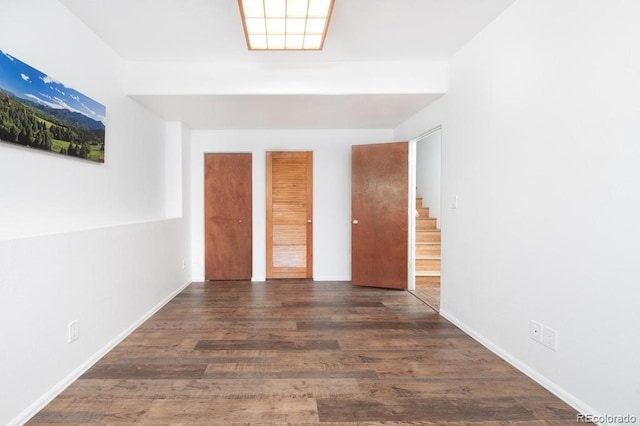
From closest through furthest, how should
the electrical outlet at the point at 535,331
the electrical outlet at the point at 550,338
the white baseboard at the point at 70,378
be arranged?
the white baseboard at the point at 70,378 < the electrical outlet at the point at 550,338 < the electrical outlet at the point at 535,331

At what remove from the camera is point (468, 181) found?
2.78m

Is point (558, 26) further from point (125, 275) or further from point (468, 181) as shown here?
point (125, 275)

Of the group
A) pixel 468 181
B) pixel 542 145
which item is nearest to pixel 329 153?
pixel 468 181

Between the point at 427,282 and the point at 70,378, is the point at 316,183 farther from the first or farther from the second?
the point at 70,378

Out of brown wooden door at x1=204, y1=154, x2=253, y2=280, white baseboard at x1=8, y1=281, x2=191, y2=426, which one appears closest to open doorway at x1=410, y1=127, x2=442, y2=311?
brown wooden door at x1=204, y1=154, x2=253, y2=280

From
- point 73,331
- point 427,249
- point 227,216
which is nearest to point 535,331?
point 427,249

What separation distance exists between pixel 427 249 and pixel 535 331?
112 inches

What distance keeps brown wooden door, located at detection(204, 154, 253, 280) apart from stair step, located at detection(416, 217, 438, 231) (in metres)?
2.92

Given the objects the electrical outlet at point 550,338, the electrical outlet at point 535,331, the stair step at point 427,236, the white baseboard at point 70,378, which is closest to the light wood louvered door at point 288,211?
the stair step at point 427,236

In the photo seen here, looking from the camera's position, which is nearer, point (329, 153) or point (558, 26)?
point (558, 26)

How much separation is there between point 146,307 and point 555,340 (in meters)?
3.39

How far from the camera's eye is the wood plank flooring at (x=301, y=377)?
171 centimetres

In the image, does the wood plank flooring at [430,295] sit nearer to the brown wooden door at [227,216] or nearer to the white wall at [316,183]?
the white wall at [316,183]

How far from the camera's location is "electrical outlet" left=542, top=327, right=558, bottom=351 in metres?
1.88
